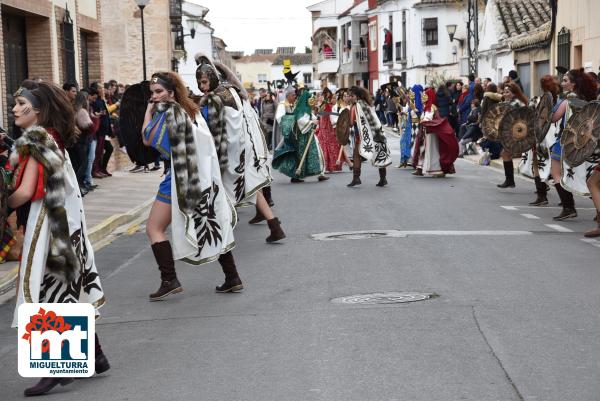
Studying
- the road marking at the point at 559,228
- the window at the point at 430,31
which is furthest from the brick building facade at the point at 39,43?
the window at the point at 430,31

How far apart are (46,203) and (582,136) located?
7341 mm

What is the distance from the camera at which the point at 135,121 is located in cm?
833

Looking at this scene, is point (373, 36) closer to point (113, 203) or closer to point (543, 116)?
point (113, 203)

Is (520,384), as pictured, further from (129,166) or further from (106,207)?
(129,166)

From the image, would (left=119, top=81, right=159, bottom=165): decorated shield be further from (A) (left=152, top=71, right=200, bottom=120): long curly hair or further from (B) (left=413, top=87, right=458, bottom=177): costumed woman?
(B) (left=413, top=87, right=458, bottom=177): costumed woman

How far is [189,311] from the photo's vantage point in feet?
→ 26.4

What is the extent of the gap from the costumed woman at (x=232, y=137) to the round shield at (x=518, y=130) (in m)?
4.75

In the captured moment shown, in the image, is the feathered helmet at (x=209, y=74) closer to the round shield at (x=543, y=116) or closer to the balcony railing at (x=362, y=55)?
the round shield at (x=543, y=116)

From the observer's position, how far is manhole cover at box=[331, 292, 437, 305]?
7887mm

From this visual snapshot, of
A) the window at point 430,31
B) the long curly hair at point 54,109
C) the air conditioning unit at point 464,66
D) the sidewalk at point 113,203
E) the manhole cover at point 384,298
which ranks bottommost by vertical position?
the sidewalk at point 113,203

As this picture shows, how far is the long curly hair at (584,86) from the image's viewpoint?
12.2 metres

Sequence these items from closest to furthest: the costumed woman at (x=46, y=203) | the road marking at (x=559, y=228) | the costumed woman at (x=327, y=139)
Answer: the costumed woman at (x=46, y=203) → the road marking at (x=559, y=228) → the costumed woman at (x=327, y=139)

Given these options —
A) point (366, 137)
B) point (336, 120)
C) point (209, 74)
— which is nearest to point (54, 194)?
point (209, 74)

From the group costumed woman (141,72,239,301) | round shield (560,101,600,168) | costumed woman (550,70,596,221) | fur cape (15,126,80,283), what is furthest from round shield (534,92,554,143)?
fur cape (15,126,80,283)
